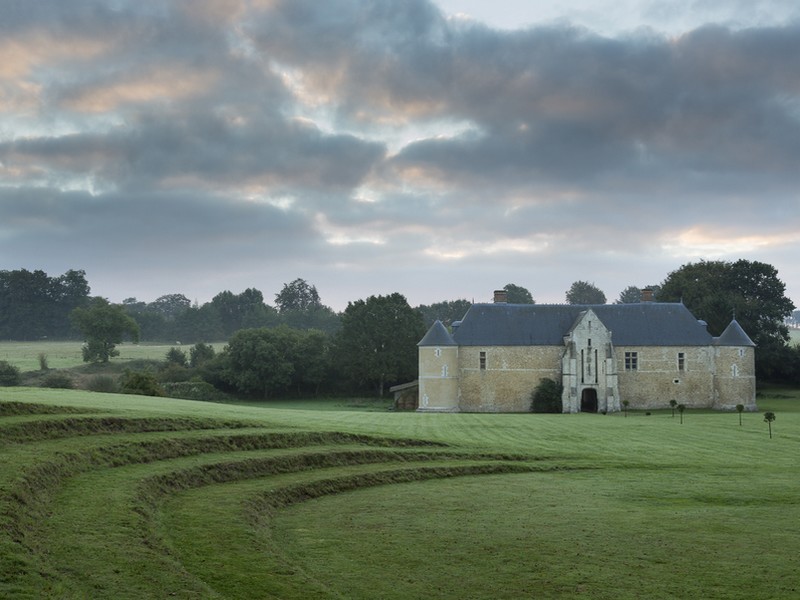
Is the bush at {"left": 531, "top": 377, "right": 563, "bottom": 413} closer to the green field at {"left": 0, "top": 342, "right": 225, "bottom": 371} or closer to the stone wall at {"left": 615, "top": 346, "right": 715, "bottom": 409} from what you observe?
the stone wall at {"left": 615, "top": 346, "right": 715, "bottom": 409}

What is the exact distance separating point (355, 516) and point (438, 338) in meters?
52.7

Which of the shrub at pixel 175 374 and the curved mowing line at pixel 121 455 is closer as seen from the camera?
the curved mowing line at pixel 121 455

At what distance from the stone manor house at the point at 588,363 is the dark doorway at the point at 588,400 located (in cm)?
9

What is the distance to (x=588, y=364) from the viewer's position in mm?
69562

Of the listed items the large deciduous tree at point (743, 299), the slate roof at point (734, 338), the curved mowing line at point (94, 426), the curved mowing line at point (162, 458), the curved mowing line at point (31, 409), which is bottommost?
the curved mowing line at point (162, 458)

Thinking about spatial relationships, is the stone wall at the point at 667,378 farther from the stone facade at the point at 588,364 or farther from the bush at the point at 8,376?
the bush at the point at 8,376

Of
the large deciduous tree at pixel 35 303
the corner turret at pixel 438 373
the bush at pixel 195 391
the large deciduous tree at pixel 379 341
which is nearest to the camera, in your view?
the corner turret at pixel 438 373

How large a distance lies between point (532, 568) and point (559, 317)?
59623mm

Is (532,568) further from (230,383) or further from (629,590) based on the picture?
(230,383)

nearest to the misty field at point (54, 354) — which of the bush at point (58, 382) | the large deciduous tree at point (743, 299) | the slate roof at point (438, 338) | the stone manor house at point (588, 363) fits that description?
the bush at point (58, 382)

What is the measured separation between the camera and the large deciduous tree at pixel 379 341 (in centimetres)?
8456

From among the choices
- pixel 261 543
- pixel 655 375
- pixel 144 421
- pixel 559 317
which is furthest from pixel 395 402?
pixel 261 543

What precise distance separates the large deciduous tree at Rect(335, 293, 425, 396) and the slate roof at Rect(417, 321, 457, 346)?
13.6 m

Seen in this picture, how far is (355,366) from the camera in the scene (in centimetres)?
8506
